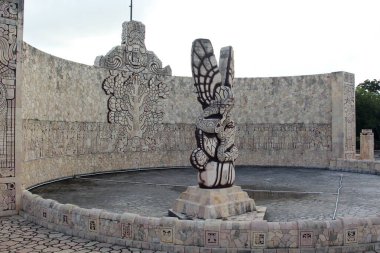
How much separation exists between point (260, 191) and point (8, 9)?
6.95m

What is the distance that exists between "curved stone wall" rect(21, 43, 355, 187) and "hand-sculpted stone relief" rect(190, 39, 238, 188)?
20.4 feet

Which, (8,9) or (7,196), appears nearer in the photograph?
(7,196)

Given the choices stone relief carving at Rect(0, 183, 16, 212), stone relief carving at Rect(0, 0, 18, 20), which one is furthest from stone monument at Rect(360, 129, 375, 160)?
stone relief carving at Rect(0, 0, 18, 20)

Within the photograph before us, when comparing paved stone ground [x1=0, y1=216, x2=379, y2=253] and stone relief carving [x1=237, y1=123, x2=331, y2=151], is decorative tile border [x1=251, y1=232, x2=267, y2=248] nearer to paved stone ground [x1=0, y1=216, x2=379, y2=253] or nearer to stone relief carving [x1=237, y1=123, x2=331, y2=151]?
paved stone ground [x1=0, y1=216, x2=379, y2=253]

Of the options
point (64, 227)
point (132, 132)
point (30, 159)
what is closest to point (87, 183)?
point (30, 159)

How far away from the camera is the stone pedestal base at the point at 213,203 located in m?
6.00

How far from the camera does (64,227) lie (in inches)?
221

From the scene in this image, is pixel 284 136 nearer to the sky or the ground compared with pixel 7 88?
nearer to the ground

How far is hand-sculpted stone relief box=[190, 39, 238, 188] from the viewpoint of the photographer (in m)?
6.33

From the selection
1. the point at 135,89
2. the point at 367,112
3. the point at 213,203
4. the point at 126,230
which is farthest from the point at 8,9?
the point at 367,112

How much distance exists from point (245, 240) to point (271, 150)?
10916mm

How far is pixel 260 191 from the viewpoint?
9.45 m

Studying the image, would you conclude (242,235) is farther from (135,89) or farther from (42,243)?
(135,89)

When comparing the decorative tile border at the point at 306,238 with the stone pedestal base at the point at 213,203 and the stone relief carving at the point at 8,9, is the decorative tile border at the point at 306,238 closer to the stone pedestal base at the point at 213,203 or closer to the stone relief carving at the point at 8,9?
the stone pedestal base at the point at 213,203
